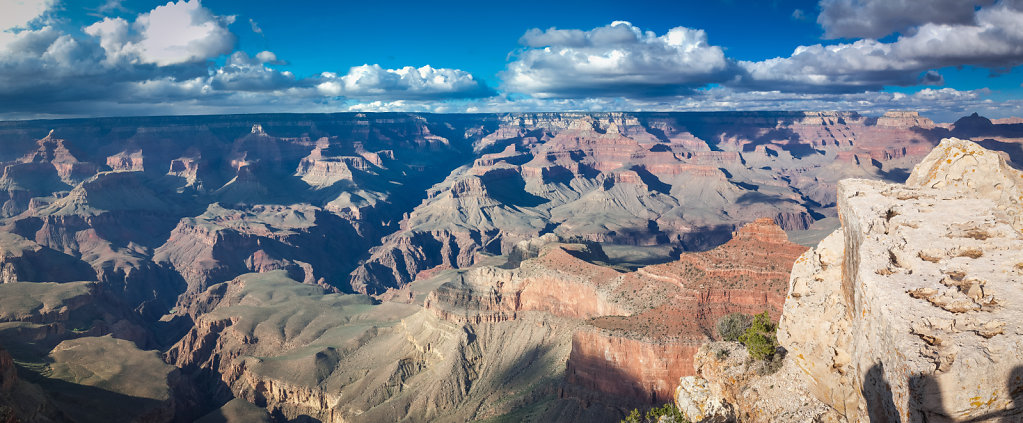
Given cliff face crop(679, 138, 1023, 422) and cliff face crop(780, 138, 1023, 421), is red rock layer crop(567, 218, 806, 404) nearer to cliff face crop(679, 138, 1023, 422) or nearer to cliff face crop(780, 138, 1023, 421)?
cliff face crop(679, 138, 1023, 422)

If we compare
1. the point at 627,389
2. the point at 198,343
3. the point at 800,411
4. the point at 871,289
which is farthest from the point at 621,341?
the point at 198,343

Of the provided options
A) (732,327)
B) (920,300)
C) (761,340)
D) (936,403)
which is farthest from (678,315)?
(936,403)

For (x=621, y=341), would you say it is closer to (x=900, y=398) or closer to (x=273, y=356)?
(x=900, y=398)

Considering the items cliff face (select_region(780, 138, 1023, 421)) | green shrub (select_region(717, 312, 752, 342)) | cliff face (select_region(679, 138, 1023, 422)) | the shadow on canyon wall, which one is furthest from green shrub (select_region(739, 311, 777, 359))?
the shadow on canyon wall

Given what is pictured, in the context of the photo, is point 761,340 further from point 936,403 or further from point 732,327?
point 732,327

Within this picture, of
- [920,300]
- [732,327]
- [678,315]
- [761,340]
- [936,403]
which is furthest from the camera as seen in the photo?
[678,315]

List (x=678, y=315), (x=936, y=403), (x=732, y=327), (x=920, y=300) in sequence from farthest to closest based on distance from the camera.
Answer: (x=678, y=315), (x=732, y=327), (x=920, y=300), (x=936, y=403)
